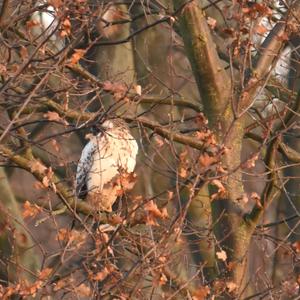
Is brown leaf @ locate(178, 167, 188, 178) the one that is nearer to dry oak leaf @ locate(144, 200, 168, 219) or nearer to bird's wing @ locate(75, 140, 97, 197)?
dry oak leaf @ locate(144, 200, 168, 219)

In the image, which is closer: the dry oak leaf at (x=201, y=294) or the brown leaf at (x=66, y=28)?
the dry oak leaf at (x=201, y=294)

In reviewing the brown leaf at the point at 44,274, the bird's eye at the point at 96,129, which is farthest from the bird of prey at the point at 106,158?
the brown leaf at the point at 44,274

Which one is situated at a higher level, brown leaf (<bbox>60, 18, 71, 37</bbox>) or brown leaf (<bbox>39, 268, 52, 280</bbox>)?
brown leaf (<bbox>60, 18, 71, 37</bbox>)

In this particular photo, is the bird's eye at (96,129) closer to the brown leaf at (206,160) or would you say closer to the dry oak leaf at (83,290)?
the dry oak leaf at (83,290)

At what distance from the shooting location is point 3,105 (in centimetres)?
718

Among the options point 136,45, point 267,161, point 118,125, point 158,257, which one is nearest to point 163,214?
point 158,257

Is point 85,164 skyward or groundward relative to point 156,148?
groundward

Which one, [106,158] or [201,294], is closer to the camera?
[201,294]

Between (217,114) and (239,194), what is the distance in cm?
65

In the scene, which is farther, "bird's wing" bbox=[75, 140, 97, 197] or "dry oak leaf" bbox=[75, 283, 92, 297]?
"bird's wing" bbox=[75, 140, 97, 197]

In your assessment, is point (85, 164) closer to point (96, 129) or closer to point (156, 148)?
point (96, 129)

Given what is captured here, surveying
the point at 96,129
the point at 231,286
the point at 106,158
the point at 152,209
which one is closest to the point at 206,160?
the point at 152,209

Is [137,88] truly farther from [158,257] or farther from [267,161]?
[267,161]

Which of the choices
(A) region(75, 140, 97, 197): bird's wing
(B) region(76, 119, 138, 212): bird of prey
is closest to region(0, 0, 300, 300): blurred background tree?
(B) region(76, 119, 138, 212): bird of prey
